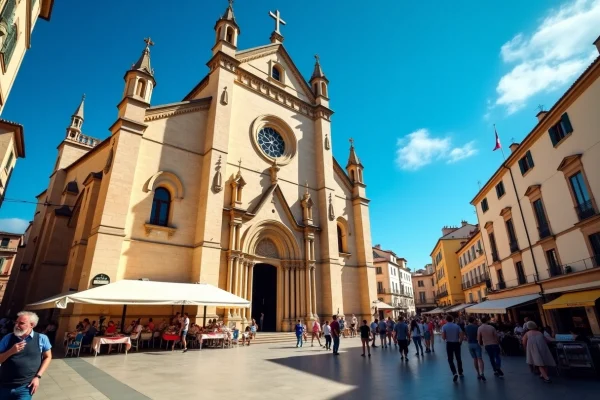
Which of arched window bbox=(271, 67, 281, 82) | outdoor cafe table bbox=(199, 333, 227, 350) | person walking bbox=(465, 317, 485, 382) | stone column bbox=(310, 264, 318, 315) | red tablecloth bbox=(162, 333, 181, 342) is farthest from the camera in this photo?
arched window bbox=(271, 67, 281, 82)

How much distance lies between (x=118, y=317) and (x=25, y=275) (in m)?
A: 13.3

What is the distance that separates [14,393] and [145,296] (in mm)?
8832

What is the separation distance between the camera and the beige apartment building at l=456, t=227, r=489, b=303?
104 feet

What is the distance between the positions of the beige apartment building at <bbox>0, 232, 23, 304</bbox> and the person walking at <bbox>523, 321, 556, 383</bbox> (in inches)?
2151

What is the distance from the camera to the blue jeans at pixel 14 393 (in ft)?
11.5

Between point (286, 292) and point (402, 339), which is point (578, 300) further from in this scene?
point (286, 292)

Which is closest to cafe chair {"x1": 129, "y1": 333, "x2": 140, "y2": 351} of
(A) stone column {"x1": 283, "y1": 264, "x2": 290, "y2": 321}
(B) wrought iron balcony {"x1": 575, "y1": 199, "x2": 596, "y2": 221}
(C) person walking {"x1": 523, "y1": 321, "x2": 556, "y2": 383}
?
(A) stone column {"x1": 283, "y1": 264, "x2": 290, "y2": 321}

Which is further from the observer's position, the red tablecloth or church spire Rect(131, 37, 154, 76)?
church spire Rect(131, 37, 154, 76)

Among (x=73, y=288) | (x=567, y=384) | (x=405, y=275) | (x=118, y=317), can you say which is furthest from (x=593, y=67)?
(x=405, y=275)

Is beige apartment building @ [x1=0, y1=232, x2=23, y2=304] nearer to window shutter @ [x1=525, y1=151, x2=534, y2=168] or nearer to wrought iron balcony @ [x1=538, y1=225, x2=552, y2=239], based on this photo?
wrought iron balcony @ [x1=538, y1=225, x2=552, y2=239]

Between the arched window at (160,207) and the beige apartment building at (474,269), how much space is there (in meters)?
28.2

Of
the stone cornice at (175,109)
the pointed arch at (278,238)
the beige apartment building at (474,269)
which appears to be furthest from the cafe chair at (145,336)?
the beige apartment building at (474,269)

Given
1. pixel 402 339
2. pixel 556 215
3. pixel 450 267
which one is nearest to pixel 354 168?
pixel 556 215

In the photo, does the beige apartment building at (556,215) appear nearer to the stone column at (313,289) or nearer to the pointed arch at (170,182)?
the stone column at (313,289)
